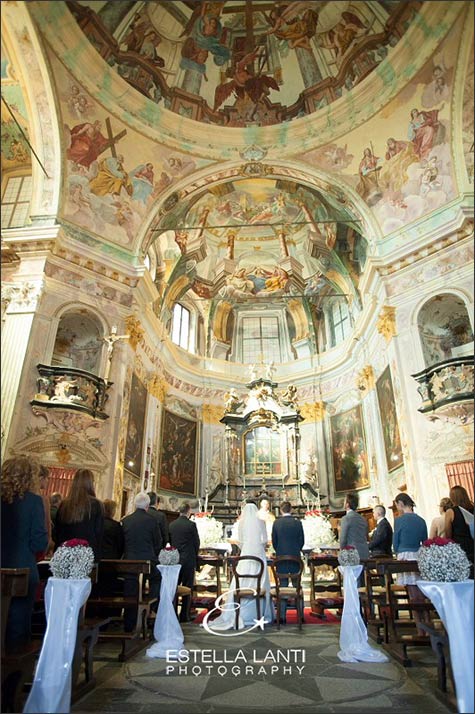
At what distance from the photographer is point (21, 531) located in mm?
3344

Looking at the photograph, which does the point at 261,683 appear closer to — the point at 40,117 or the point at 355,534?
the point at 355,534

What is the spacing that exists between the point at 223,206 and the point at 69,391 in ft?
32.1

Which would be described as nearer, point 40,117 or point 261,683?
point 261,683

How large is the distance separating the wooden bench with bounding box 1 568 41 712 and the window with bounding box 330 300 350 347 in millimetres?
16199

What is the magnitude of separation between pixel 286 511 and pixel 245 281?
547 inches

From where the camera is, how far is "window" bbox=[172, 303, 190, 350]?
61.6 ft

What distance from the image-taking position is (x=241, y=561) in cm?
614

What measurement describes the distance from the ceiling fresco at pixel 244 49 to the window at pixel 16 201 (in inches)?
160

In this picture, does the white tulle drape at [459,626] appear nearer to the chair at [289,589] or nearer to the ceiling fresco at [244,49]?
the chair at [289,589]

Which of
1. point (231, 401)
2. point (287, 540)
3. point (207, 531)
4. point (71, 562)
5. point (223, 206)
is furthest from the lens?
point (231, 401)

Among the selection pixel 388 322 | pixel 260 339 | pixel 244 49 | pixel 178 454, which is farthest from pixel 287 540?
pixel 260 339

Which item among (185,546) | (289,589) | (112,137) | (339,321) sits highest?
(112,137)

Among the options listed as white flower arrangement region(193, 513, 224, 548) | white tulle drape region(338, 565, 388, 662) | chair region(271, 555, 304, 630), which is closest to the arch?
white flower arrangement region(193, 513, 224, 548)

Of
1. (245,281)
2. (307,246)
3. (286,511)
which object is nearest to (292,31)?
(307,246)
